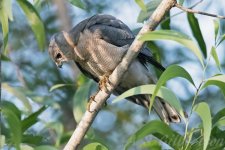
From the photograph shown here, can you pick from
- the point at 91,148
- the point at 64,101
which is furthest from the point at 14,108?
the point at 64,101

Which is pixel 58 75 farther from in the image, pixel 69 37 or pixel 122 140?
pixel 69 37

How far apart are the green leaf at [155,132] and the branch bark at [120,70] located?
40 centimetres

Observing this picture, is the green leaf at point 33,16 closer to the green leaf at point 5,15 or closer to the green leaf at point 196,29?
the green leaf at point 5,15

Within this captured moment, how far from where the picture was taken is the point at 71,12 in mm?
7621

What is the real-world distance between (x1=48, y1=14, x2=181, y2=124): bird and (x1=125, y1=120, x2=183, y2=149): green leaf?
5.19ft

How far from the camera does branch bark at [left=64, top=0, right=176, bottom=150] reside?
3.46 meters

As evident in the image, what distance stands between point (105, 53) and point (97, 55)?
0.11m

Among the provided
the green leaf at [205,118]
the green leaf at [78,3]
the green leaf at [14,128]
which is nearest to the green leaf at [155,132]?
the green leaf at [205,118]

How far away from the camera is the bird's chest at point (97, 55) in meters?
4.97

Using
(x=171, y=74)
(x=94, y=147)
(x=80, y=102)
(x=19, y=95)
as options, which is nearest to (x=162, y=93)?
(x=171, y=74)

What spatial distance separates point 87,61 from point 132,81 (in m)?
0.35

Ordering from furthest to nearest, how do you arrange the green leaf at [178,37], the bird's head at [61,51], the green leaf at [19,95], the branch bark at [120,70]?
the bird's head at [61,51], the green leaf at [19,95], the branch bark at [120,70], the green leaf at [178,37]

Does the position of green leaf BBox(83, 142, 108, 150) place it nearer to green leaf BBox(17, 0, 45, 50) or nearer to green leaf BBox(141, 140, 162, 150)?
green leaf BBox(141, 140, 162, 150)

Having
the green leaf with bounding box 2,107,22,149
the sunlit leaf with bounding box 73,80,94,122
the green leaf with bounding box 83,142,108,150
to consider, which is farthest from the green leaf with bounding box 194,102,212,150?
the sunlit leaf with bounding box 73,80,94,122
